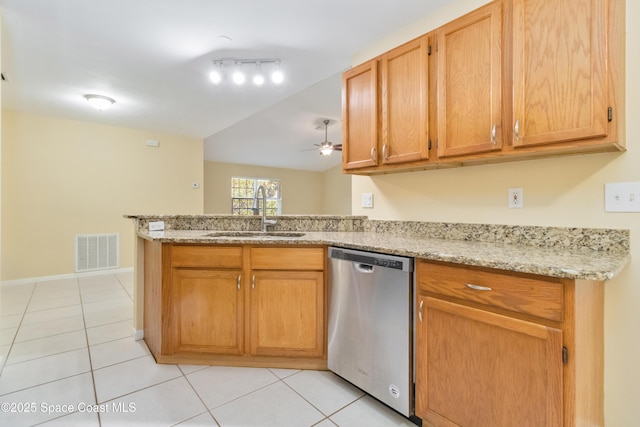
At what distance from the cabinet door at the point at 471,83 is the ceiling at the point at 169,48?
1.79ft

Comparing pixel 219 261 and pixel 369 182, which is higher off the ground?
pixel 369 182

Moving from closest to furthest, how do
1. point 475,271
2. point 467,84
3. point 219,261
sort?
1. point 475,271
2. point 467,84
3. point 219,261

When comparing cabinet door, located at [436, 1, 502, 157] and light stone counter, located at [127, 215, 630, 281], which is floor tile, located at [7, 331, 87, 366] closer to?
light stone counter, located at [127, 215, 630, 281]

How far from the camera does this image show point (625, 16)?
126 centimetres

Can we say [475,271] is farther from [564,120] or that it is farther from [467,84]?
[467,84]

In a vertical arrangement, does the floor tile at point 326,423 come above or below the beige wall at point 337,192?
below

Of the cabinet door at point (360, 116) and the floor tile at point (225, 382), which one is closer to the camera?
the floor tile at point (225, 382)

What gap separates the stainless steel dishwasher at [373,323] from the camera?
141 cm

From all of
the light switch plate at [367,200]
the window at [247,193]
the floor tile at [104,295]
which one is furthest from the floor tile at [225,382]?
the window at [247,193]

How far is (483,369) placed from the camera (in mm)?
1162

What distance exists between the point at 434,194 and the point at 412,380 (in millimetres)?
1149

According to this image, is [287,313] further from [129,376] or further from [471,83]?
[471,83]

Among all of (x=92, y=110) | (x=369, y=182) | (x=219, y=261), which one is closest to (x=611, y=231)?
(x=369, y=182)

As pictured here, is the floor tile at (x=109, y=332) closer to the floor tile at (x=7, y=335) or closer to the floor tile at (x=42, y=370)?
the floor tile at (x=42, y=370)
